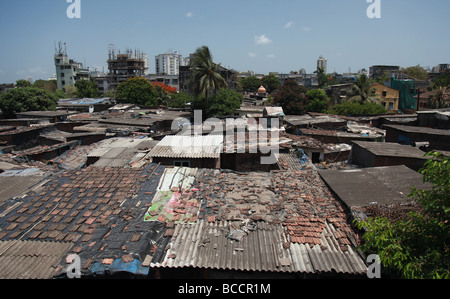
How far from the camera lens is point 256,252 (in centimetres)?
598

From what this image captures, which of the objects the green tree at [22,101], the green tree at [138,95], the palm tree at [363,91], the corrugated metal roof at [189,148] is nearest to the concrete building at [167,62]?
the green tree at [138,95]

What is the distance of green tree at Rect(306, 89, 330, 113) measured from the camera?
3681 cm

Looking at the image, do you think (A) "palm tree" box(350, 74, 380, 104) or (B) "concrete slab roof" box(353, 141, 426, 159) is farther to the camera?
(A) "palm tree" box(350, 74, 380, 104)

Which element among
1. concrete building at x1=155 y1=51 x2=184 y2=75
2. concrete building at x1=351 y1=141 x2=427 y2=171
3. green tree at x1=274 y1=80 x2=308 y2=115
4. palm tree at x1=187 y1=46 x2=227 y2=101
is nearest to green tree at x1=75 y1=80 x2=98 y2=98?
palm tree at x1=187 y1=46 x2=227 y2=101

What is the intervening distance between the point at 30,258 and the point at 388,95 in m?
48.2

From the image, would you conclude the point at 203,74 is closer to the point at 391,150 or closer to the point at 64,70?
the point at 391,150

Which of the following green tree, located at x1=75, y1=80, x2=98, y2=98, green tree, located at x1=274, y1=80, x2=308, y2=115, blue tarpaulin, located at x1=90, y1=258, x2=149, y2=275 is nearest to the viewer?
blue tarpaulin, located at x1=90, y1=258, x2=149, y2=275

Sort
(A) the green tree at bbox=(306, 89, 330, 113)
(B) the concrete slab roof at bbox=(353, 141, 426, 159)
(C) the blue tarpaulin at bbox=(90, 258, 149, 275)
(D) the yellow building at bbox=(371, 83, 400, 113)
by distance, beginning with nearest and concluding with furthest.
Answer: (C) the blue tarpaulin at bbox=(90, 258, 149, 275) → (B) the concrete slab roof at bbox=(353, 141, 426, 159) → (A) the green tree at bbox=(306, 89, 330, 113) → (D) the yellow building at bbox=(371, 83, 400, 113)

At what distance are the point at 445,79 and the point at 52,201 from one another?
66883 mm

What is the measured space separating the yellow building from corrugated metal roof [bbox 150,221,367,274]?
4312cm

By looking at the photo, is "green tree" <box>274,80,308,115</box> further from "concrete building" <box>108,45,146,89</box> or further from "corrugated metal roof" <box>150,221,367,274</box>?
"concrete building" <box>108,45,146,89</box>

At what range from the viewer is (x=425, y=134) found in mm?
16172

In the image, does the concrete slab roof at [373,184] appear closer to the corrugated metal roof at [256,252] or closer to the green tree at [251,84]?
the corrugated metal roof at [256,252]
